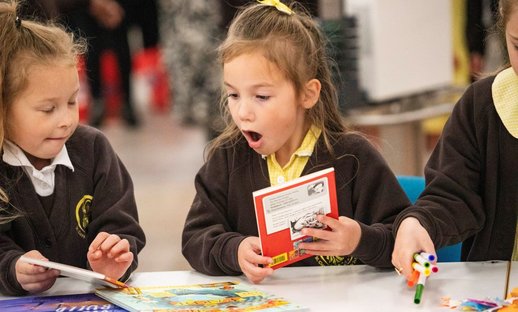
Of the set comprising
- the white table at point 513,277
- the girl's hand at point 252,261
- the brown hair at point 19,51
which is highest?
the brown hair at point 19,51

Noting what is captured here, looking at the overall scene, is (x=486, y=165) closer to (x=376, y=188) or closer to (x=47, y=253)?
(x=376, y=188)

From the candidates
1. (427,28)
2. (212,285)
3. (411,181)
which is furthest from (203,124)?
(212,285)

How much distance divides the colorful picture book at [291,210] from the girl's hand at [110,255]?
31 cm

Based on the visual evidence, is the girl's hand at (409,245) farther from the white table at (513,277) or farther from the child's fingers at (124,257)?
the child's fingers at (124,257)

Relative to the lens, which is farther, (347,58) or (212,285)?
(347,58)

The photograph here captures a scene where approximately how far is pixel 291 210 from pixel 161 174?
533 centimetres

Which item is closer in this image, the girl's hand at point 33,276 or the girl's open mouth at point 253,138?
the girl's hand at point 33,276

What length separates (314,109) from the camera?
2.37 metres

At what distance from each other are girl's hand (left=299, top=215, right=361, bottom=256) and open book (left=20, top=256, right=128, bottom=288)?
0.41 meters

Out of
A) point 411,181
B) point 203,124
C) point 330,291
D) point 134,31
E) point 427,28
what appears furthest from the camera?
point 134,31

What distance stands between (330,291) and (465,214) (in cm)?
43

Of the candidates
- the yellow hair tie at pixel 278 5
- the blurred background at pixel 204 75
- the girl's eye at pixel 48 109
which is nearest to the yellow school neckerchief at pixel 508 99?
the blurred background at pixel 204 75

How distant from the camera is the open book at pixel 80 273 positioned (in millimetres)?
1881

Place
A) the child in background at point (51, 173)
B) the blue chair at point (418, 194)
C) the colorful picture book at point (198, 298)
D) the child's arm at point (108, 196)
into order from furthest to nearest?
1. the blue chair at point (418, 194)
2. the child's arm at point (108, 196)
3. the child in background at point (51, 173)
4. the colorful picture book at point (198, 298)
